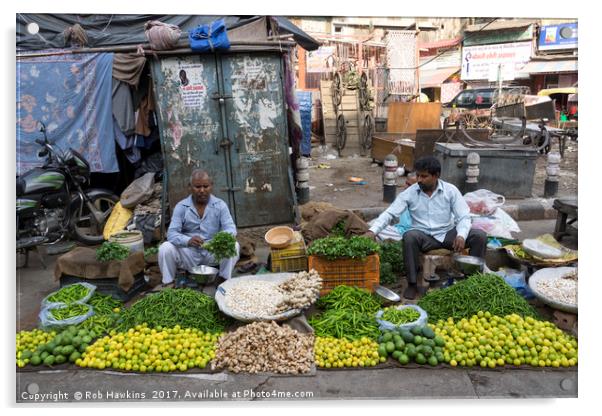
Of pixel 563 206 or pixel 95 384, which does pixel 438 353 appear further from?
pixel 563 206

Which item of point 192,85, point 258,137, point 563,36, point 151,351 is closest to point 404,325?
point 151,351

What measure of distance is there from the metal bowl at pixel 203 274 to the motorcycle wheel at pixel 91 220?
2.55 metres

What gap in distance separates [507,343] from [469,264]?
887 millimetres

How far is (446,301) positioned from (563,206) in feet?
8.44

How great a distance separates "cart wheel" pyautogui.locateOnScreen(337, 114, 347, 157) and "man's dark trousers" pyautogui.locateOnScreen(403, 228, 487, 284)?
9093 mm

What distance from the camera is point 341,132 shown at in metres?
13.5

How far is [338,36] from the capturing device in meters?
6.57

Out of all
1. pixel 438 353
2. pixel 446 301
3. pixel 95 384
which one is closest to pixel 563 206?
pixel 446 301

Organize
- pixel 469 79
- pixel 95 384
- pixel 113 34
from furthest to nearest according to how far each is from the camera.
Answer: pixel 113 34 < pixel 469 79 < pixel 95 384

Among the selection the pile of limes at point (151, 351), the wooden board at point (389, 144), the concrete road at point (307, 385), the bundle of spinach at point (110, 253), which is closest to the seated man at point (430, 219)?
the concrete road at point (307, 385)

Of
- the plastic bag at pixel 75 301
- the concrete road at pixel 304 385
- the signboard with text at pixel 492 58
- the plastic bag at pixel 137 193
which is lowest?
the concrete road at pixel 304 385

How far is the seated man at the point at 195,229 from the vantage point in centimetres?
448

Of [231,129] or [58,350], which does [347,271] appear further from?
[231,129]

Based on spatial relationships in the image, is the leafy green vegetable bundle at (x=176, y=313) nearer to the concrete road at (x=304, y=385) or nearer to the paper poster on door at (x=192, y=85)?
the concrete road at (x=304, y=385)
